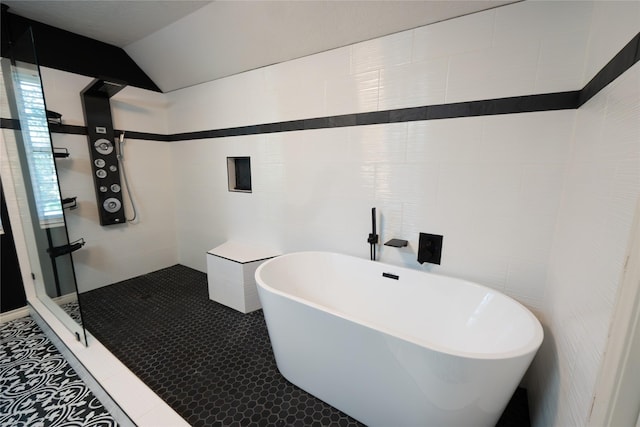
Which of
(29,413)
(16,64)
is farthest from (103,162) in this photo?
(29,413)

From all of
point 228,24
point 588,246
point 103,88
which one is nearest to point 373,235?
point 588,246

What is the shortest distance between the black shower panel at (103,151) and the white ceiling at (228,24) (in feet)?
1.74

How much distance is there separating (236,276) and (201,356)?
2.24ft

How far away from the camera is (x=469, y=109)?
1528 mm

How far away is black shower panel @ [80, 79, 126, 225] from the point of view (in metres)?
2.46

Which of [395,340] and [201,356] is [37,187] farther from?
[395,340]

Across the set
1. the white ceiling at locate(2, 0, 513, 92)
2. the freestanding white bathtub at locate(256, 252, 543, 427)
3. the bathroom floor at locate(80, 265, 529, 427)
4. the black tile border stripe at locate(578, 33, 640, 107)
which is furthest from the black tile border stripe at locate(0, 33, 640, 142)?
the bathroom floor at locate(80, 265, 529, 427)

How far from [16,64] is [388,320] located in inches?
131

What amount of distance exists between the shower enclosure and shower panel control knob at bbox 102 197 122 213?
0.99 feet

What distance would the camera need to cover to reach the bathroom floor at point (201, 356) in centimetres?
139

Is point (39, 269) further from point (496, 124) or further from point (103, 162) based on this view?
point (496, 124)

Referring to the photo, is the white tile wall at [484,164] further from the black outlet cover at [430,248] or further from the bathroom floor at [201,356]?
the bathroom floor at [201,356]

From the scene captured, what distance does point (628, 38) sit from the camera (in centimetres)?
82

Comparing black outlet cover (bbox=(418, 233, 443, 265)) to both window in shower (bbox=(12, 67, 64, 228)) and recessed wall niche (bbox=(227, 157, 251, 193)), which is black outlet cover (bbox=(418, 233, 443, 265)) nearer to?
recessed wall niche (bbox=(227, 157, 251, 193))
